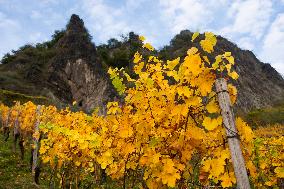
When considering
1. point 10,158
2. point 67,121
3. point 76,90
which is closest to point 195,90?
point 67,121

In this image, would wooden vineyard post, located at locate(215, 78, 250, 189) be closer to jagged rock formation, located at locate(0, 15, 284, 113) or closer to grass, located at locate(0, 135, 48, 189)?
grass, located at locate(0, 135, 48, 189)

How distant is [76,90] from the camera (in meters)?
47.9

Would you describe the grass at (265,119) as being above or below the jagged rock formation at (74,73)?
below

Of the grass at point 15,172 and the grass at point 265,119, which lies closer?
the grass at point 15,172

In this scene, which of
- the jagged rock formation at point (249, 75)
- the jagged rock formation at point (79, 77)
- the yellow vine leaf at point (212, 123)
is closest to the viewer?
the yellow vine leaf at point (212, 123)

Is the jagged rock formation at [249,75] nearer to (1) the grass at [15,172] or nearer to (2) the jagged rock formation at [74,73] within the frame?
(2) the jagged rock formation at [74,73]

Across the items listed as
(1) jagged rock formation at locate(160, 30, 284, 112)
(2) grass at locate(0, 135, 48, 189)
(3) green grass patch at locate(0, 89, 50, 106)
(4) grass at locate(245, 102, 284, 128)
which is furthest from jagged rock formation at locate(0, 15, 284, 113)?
(2) grass at locate(0, 135, 48, 189)

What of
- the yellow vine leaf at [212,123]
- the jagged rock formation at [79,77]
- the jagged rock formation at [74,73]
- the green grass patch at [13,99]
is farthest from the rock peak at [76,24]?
the yellow vine leaf at [212,123]

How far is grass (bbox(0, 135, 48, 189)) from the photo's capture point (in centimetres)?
876

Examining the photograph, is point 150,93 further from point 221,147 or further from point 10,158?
point 10,158

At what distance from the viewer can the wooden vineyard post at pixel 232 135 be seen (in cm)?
303

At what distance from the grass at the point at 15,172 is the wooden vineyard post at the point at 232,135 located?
6.62m

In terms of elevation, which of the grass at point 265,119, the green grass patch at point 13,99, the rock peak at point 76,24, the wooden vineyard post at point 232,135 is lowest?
the wooden vineyard post at point 232,135

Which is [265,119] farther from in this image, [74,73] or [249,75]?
[249,75]
